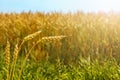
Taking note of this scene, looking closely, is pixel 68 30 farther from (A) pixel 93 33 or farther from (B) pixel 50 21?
(B) pixel 50 21

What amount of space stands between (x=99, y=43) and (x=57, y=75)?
6.16 feet

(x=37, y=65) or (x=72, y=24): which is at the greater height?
(x=72, y=24)

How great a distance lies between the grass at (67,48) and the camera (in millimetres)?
6566

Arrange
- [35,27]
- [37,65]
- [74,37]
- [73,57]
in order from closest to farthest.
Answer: [37,65] < [73,57] < [74,37] < [35,27]

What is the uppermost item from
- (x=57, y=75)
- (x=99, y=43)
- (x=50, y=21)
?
(x=50, y=21)

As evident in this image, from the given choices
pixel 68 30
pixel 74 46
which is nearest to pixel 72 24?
pixel 68 30

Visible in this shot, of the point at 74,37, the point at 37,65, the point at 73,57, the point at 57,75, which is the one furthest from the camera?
the point at 74,37

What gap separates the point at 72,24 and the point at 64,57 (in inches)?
49.5

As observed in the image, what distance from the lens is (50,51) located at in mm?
8266

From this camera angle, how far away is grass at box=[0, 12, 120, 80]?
6566 mm

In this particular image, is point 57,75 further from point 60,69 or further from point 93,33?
point 93,33

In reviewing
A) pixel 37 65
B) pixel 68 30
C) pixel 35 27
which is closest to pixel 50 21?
pixel 35 27

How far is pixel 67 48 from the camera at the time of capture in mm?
8305

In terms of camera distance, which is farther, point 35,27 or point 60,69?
point 35,27
